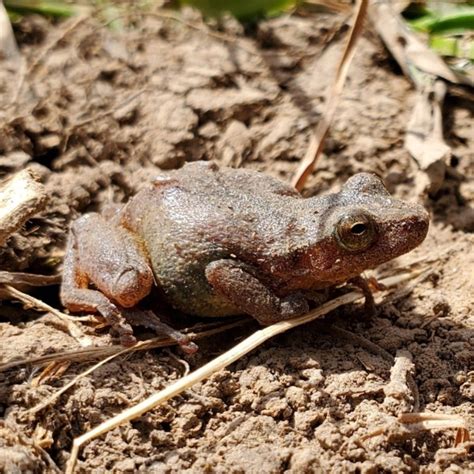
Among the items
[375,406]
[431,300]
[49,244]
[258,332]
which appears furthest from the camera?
[49,244]

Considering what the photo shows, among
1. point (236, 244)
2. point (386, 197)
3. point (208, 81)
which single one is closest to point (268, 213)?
point (236, 244)

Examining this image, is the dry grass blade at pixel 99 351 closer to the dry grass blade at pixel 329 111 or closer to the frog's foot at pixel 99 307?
the frog's foot at pixel 99 307

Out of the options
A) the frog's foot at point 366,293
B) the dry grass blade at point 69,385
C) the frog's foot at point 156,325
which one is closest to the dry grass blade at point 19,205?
the frog's foot at point 156,325

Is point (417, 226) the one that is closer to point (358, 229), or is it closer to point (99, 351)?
point (358, 229)

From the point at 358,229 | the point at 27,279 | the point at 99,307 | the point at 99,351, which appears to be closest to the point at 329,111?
the point at 358,229

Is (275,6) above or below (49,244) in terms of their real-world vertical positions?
above

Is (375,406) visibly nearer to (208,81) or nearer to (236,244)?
(236,244)

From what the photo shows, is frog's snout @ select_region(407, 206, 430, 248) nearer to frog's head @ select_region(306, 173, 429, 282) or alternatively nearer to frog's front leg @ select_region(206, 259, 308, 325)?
frog's head @ select_region(306, 173, 429, 282)
